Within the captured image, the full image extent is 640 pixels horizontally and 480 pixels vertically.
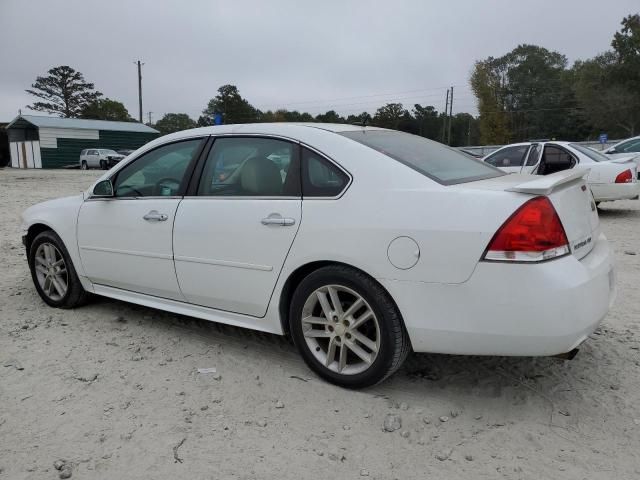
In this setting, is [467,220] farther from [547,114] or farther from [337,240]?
[547,114]

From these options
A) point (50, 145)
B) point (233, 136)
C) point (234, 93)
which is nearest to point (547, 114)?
point (234, 93)

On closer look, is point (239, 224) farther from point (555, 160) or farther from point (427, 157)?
point (555, 160)

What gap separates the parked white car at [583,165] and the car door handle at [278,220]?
7108mm

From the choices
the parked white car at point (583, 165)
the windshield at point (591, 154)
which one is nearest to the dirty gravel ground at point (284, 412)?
the parked white car at point (583, 165)

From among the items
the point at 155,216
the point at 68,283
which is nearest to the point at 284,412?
the point at 155,216

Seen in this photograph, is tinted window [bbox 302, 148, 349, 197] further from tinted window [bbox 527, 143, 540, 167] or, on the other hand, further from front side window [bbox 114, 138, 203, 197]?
tinted window [bbox 527, 143, 540, 167]

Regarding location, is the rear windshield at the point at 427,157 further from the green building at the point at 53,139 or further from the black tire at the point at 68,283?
the green building at the point at 53,139

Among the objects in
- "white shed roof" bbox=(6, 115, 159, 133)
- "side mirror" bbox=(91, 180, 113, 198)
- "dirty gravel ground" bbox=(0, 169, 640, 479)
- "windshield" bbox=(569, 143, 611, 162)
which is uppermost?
"white shed roof" bbox=(6, 115, 159, 133)

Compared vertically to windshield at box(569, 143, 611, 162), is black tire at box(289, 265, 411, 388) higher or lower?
lower

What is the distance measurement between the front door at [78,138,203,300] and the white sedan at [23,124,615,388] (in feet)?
0.04

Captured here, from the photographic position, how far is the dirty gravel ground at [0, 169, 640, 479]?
2.47m

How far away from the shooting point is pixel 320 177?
3.16 m

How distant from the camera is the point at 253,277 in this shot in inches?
130

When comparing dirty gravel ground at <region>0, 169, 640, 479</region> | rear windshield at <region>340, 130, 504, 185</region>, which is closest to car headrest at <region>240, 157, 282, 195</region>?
rear windshield at <region>340, 130, 504, 185</region>
